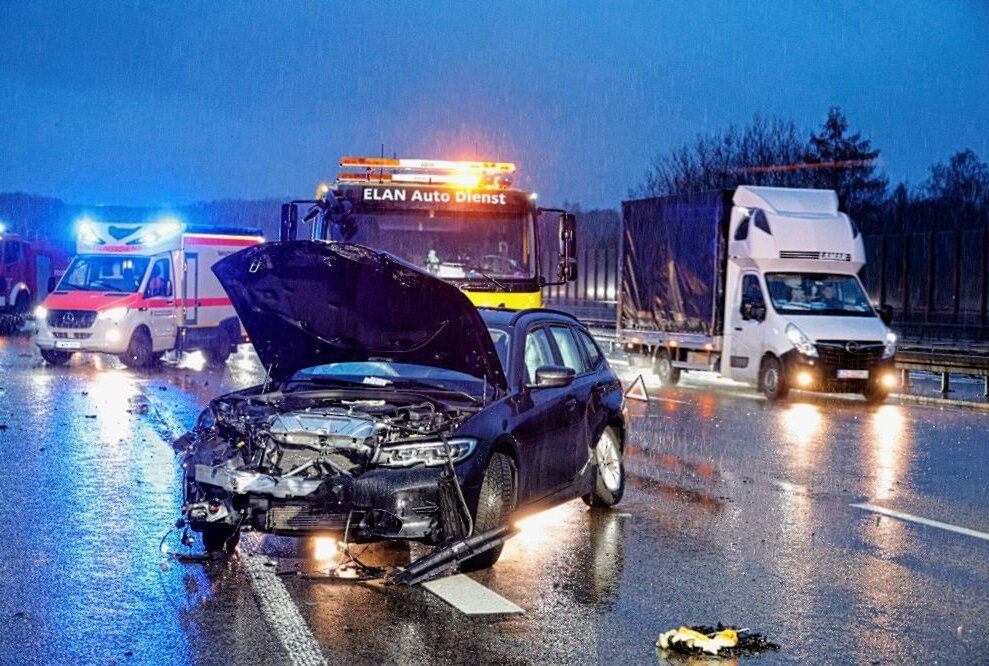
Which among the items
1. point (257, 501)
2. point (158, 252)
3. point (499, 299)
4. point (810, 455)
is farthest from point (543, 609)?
point (158, 252)

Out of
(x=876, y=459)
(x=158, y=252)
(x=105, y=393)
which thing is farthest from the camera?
(x=158, y=252)

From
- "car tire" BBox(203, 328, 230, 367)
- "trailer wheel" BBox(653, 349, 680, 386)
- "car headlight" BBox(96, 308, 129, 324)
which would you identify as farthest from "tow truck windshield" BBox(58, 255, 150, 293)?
"trailer wheel" BBox(653, 349, 680, 386)

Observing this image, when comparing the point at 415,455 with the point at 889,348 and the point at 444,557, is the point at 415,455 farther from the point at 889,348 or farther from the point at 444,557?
the point at 889,348

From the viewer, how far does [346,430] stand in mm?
7574

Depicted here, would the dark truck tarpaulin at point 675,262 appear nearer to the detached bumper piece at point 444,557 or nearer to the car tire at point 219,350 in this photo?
the car tire at point 219,350

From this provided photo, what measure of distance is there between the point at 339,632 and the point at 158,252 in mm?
21425

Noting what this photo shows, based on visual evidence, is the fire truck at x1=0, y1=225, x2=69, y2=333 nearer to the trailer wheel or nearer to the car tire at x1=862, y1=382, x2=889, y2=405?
the trailer wheel

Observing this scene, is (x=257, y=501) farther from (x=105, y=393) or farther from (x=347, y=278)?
(x=105, y=393)

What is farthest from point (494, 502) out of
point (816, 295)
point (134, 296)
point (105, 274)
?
point (105, 274)

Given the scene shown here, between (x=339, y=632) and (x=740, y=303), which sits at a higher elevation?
(x=740, y=303)

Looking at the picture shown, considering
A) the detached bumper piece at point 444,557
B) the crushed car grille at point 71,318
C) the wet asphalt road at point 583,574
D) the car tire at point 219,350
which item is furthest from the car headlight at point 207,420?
the car tire at point 219,350

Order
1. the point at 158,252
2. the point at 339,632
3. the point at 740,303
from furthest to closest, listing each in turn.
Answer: the point at 158,252
the point at 740,303
the point at 339,632

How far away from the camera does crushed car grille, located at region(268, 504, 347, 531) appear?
735cm

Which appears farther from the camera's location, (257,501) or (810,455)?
(810,455)
